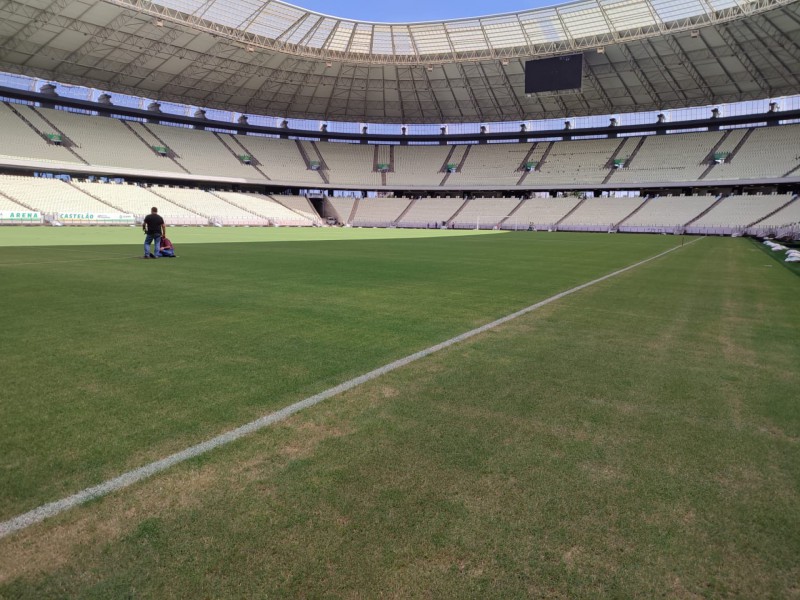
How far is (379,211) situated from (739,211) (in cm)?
4704

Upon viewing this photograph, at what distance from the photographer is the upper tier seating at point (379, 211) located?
72562mm

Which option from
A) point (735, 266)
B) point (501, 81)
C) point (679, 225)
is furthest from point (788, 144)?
point (735, 266)

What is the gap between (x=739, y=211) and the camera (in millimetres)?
53531

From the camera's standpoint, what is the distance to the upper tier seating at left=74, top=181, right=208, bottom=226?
48.6m

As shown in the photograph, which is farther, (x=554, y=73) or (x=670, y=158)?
(x=670, y=158)

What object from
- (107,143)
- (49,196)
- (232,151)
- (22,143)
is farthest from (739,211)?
(22,143)

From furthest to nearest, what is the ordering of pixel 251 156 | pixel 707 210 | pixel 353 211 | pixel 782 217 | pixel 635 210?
pixel 353 211, pixel 251 156, pixel 635 210, pixel 707 210, pixel 782 217

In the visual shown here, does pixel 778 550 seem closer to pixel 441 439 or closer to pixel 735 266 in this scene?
pixel 441 439

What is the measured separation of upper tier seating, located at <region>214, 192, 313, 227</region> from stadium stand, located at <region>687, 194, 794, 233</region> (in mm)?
48144

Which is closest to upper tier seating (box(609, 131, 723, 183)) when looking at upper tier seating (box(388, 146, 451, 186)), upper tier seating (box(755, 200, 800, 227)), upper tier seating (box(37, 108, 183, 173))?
upper tier seating (box(755, 200, 800, 227))

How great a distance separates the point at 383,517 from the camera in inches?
96.8

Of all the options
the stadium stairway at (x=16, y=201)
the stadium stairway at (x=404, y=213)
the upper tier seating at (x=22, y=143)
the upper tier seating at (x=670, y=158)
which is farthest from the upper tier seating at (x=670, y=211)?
the upper tier seating at (x=22, y=143)

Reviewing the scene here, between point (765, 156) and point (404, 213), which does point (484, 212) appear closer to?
point (404, 213)

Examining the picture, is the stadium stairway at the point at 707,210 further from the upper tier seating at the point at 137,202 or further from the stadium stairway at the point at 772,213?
the upper tier seating at the point at 137,202
